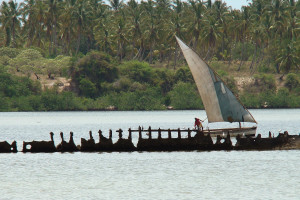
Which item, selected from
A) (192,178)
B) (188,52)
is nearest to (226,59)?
(188,52)

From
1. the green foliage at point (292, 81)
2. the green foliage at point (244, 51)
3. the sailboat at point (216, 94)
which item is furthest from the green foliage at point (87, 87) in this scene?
the sailboat at point (216, 94)

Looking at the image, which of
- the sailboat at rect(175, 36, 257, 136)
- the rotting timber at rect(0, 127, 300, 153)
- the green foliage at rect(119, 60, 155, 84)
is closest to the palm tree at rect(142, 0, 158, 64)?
the green foliage at rect(119, 60, 155, 84)

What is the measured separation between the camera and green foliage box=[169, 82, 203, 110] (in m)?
137

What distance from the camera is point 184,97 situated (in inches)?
5423

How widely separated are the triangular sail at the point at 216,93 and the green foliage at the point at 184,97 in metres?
77.5

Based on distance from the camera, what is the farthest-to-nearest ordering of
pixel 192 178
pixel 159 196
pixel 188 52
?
pixel 188 52 < pixel 192 178 < pixel 159 196

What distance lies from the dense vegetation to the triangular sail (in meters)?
77.6

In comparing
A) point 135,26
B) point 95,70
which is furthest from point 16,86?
point 135,26

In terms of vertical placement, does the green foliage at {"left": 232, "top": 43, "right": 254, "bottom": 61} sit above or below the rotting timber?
above

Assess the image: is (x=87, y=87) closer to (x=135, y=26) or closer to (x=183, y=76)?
(x=183, y=76)

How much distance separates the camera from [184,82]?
142 m

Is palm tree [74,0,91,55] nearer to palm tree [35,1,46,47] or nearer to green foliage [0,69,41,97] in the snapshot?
palm tree [35,1,46,47]

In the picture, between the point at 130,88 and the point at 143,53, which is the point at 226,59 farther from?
the point at 130,88

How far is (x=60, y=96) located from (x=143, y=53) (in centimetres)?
3193
